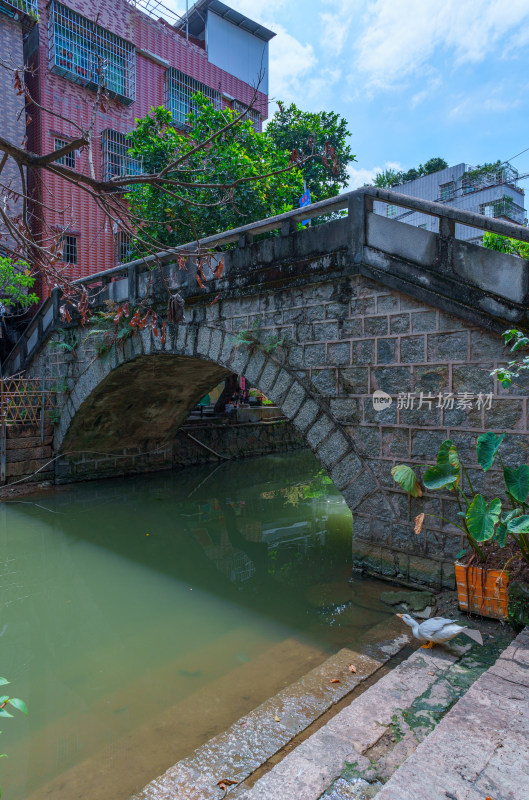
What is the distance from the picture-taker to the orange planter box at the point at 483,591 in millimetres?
3314

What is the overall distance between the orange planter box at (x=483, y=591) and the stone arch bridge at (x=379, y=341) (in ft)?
1.68

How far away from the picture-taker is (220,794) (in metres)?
2.19

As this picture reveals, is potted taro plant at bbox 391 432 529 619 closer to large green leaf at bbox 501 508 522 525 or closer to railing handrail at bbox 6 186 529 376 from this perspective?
large green leaf at bbox 501 508 522 525

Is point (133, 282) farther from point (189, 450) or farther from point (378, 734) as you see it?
point (378, 734)

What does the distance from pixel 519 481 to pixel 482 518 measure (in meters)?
0.33

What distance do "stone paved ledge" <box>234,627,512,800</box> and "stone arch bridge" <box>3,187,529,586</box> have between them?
4.24 feet

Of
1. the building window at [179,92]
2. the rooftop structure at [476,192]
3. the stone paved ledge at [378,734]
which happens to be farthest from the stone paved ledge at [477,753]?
the rooftop structure at [476,192]

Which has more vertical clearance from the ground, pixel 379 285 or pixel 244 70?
pixel 244 70

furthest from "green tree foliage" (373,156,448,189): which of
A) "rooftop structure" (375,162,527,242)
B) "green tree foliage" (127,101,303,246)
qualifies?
"green tree foliage" (127,101,303,246)

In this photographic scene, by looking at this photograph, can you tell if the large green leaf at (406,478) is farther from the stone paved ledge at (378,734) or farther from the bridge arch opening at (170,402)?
the stone paved ledge at (378,734)

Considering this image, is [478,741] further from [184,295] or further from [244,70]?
[244,70]

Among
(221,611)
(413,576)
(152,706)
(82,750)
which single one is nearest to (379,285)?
(413,576)

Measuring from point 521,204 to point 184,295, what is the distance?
1728 centimetres

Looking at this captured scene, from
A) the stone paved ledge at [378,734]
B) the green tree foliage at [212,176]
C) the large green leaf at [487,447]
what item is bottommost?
the stone paved ledge at [378,734]
